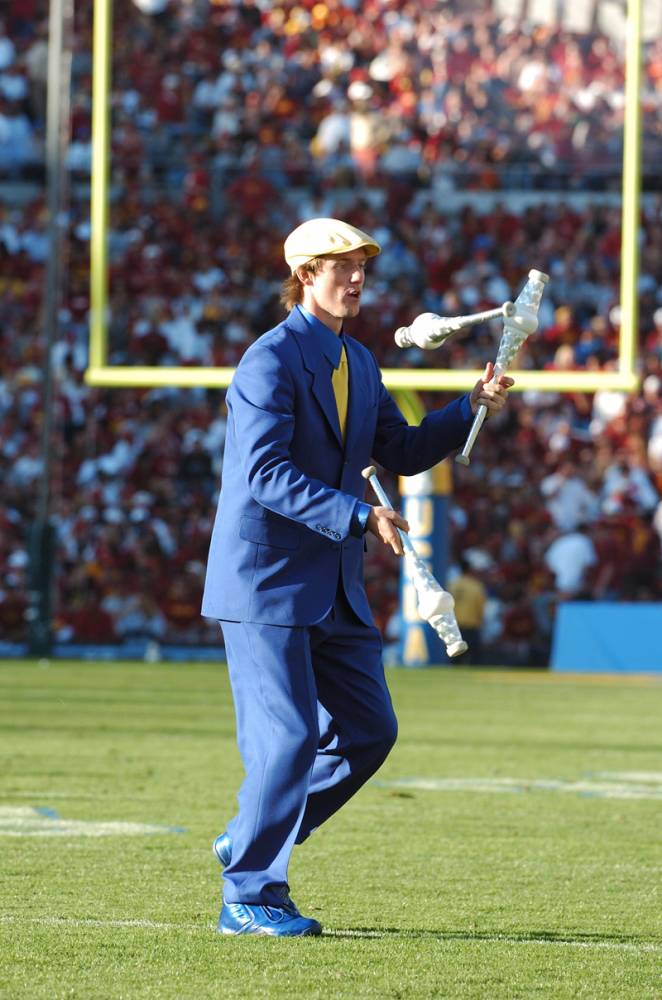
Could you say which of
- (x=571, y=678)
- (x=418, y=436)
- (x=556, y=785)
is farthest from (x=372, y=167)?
(x=418, y=436)

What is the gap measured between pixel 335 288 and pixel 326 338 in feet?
0.39

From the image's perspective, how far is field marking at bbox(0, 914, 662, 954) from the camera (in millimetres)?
4797

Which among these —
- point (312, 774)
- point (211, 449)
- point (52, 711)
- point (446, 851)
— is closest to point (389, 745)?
point (312, 774)

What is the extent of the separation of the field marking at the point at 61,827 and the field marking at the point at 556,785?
1.80m

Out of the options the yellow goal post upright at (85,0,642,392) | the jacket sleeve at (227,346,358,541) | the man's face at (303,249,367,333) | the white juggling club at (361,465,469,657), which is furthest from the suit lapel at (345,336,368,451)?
the yellow goal post upright at (85,0,642,392)

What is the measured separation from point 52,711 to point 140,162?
14.4 ft

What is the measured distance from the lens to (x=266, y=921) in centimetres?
473

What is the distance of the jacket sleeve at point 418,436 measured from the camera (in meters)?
5.19

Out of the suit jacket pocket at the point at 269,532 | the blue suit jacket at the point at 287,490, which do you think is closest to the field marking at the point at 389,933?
the blue suit jacket at the point at 287,490

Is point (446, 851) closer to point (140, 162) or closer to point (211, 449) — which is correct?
point (140, 162)

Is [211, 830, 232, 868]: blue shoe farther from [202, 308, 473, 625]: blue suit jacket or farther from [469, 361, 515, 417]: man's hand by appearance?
[469, 361, 515, 417]: man's hand

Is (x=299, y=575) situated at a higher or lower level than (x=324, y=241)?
lower

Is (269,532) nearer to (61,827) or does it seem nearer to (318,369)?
(318,369)

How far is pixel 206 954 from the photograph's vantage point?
452cm
